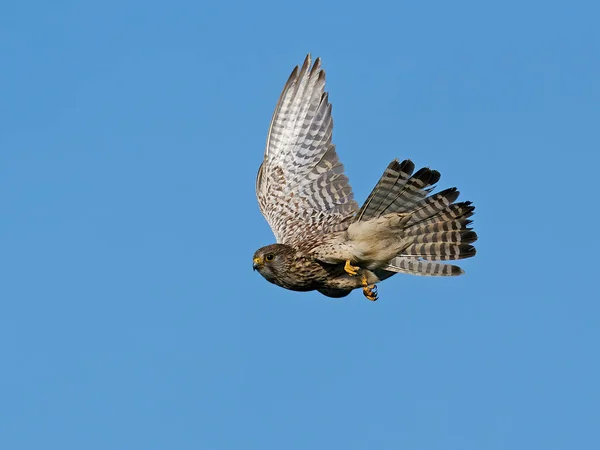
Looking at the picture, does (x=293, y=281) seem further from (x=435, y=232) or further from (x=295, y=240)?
(x=435, y=232)

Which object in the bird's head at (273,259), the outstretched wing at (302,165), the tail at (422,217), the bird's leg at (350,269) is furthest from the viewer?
the outstretched wing at (302,165)

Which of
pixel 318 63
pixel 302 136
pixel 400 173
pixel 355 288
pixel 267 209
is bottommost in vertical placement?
pixel 355 288

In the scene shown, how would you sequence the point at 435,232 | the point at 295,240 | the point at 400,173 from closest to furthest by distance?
the point at 400,173 → the point at 435,232 → the point at 295,240

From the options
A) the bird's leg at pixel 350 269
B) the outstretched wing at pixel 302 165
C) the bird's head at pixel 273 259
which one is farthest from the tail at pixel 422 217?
the outstretched wing at pixel 302 165

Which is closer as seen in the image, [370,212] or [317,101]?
[370,212]

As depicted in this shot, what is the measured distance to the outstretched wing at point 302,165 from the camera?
15.0 metres

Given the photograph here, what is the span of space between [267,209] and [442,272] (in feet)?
11.6

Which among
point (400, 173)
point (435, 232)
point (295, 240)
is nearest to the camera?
point (400, 173)

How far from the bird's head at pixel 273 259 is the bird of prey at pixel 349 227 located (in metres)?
0.01

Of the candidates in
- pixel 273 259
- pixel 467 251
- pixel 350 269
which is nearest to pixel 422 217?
pixel 467 251

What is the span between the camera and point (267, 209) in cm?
1573

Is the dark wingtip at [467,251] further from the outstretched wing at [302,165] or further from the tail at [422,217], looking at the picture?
Answer: the outstretched wing at [302,165]

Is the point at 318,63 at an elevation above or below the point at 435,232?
above

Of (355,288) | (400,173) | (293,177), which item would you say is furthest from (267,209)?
(400,173)
